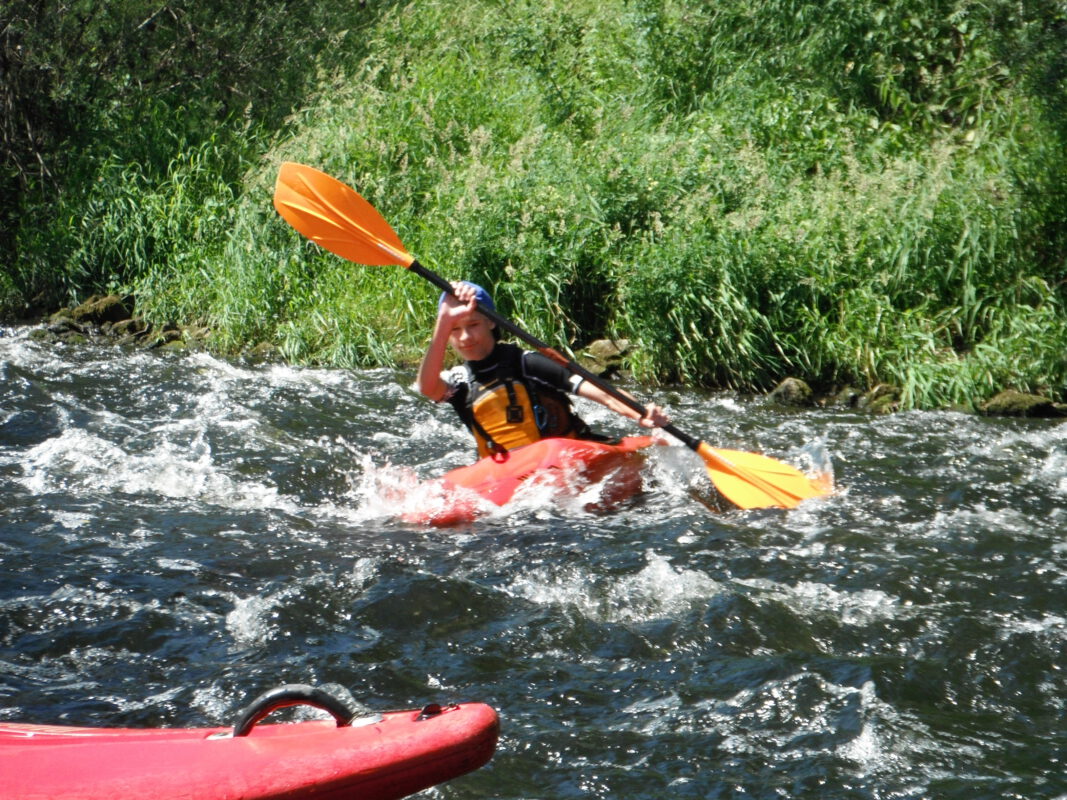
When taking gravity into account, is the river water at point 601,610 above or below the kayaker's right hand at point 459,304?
below

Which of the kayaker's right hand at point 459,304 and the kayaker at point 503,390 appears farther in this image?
the kayaker at point 503,390

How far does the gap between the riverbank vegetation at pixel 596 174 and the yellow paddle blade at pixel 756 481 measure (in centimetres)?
188

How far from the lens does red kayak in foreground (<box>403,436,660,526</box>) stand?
4340 mm

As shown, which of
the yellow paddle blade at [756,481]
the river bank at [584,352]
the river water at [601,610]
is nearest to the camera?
the river water at [601,610]

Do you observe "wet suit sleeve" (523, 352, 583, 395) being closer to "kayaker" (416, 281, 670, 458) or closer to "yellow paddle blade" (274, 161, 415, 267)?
"kayaker" (416, 281, 670, 458)

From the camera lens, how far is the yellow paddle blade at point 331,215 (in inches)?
200

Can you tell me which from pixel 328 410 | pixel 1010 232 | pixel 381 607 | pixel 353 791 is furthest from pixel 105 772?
pixel 1010 232

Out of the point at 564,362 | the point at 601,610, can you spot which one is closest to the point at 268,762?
the point at 601,610

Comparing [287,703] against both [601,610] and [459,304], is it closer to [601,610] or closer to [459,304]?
[601,610]

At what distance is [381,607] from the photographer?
345 centimetres

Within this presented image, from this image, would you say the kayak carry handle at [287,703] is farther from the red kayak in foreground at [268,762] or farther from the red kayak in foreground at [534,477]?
the red kayak in foreground at [534,477]

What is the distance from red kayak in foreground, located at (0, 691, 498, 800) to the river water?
1.68ft

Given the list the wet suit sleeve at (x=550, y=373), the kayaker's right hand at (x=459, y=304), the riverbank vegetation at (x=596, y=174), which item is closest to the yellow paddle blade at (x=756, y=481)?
the wet suit sleeve at (x=550, y=373)

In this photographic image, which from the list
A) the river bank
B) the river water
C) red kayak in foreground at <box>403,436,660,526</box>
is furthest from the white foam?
the river bank
